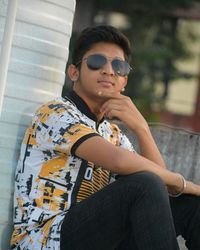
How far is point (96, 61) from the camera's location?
502cm

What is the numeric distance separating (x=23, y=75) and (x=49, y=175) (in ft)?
1.77

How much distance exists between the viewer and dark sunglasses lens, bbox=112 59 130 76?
5.03 meters

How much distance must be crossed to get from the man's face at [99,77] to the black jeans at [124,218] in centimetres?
59

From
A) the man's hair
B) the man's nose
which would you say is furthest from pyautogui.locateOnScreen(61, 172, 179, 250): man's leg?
the man's hair

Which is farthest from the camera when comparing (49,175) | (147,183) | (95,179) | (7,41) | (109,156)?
(95,179)

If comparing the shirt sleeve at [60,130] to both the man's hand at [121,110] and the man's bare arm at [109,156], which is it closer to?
the man's bare arm at [109,156]

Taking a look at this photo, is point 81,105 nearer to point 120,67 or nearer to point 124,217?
point 120,67

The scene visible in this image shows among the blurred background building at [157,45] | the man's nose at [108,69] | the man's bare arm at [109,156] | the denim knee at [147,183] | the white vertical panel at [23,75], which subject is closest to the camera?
the denim knee at [147,183]

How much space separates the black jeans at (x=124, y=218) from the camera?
Answer: 4500 millimetres

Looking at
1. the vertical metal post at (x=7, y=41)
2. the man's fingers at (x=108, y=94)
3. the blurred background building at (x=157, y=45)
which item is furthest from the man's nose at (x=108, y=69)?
the blurred background building at (x=157, y=45)

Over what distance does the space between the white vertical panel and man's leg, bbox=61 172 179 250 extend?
0.45m

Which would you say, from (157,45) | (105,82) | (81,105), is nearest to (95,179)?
(81,105)

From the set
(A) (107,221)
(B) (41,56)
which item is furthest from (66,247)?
(B) (41,56)

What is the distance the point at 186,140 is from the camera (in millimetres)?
6469
